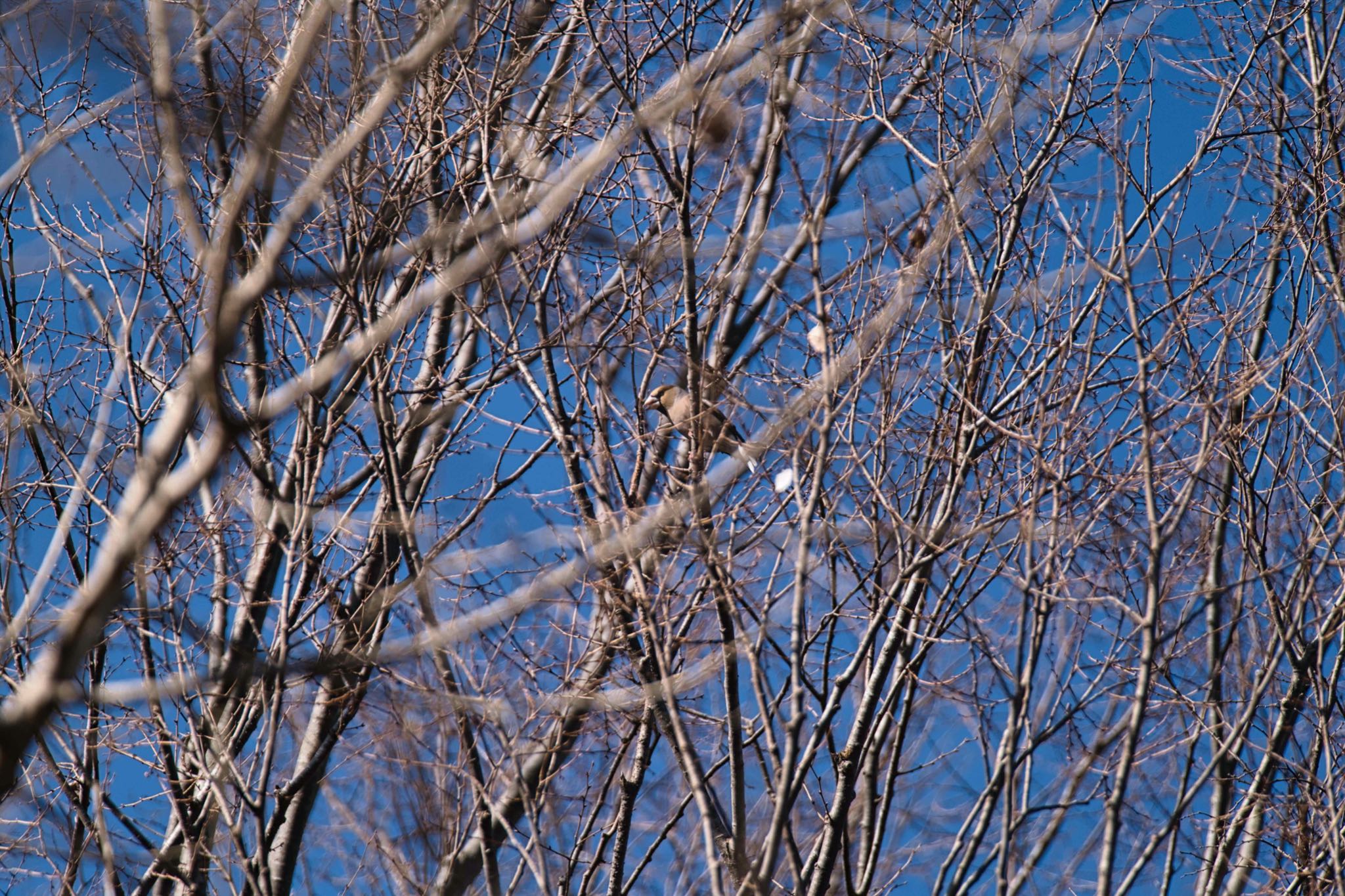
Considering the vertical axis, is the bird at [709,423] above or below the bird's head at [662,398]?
below

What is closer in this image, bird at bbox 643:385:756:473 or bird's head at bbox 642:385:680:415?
bird at bbox 643:385:756:473

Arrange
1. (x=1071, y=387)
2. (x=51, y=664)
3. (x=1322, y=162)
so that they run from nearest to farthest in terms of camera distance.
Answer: (x=51, y=664) < (x=1071, y=387) < (x=1322, y=162)

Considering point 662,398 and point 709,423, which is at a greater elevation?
point 662,398

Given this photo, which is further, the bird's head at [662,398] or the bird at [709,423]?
the bird's head at [662,398]

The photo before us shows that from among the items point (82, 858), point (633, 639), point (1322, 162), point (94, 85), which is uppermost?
point (94, 85)

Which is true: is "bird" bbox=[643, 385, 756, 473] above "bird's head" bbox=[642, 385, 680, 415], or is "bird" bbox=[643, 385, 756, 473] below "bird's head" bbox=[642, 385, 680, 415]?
below

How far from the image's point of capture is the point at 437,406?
5.33 meters

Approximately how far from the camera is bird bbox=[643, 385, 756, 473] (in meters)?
3.96

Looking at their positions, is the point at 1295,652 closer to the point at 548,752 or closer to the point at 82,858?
the point at 548,752

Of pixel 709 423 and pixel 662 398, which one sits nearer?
pixel 709 423

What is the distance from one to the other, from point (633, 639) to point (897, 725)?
87 cm

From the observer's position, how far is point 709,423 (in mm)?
4098

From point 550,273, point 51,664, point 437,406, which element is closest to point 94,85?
point 437,406

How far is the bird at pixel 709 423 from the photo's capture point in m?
3.96
